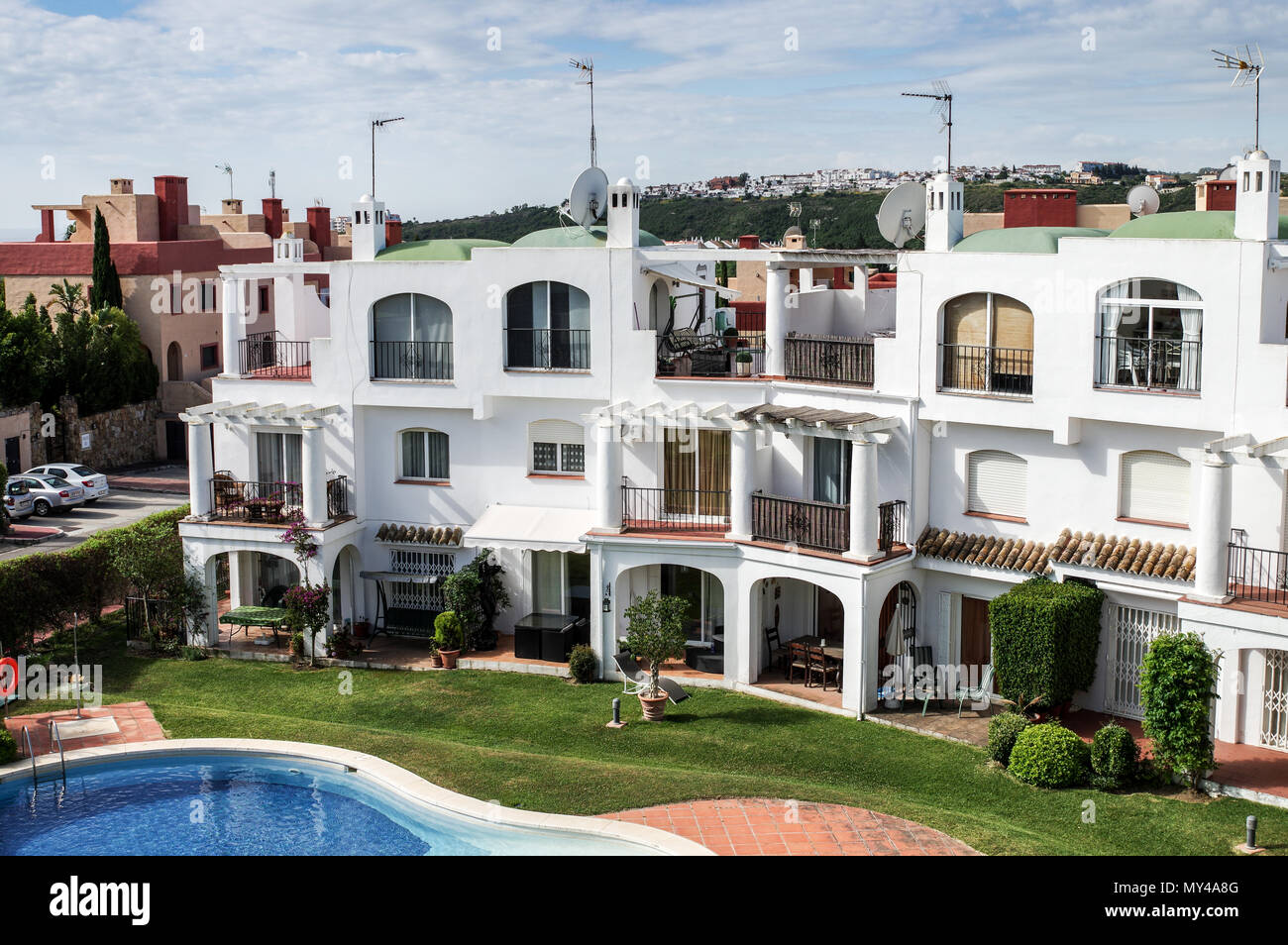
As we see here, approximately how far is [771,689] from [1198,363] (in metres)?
11.7

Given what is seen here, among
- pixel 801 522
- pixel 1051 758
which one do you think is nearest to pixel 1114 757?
pixel 1051 758

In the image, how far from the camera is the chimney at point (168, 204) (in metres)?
79.3

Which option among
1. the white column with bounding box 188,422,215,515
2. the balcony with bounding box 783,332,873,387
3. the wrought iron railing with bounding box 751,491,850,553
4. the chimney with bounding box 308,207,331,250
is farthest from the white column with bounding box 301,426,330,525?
the chimney with bounding box 308,207,331,250

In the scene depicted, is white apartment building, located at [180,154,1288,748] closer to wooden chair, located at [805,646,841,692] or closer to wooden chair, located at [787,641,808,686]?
wooden chair, located at [787,641,808,686]

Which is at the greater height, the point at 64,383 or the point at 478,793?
the point at 64,383

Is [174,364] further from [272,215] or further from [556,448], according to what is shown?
[556,448]

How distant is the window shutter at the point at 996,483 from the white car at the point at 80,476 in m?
36.2

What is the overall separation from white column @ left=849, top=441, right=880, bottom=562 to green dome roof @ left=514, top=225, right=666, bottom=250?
9144mm

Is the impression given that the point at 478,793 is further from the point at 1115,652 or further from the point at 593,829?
the point at 1115,652

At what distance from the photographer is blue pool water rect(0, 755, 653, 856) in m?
24.4

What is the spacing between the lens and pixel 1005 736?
27250 mm

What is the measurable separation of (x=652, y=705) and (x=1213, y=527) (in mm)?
11967
